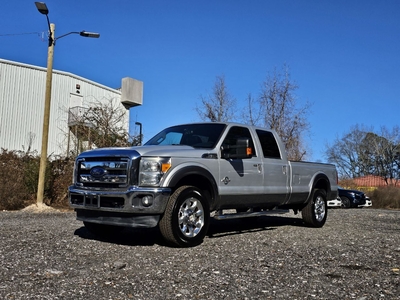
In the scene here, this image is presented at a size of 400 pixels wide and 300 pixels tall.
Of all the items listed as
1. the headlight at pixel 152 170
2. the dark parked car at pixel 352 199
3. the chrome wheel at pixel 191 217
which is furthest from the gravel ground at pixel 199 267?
the dark parked car at pixel 352 199

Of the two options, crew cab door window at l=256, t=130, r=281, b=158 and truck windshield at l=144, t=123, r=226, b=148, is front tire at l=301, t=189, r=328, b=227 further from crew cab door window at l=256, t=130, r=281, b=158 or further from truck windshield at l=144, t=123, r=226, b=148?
truck windshield at l=144, t=123, r=226, b=148

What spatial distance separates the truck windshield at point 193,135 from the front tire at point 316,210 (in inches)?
117

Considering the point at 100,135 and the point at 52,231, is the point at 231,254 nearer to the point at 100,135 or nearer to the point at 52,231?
the point at 52,231

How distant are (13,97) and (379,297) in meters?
29.0

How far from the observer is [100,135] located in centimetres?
1619

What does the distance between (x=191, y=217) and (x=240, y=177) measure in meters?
1.37

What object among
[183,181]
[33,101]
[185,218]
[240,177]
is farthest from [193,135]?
[33,101]

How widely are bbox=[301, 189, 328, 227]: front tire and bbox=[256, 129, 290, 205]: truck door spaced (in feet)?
3.09

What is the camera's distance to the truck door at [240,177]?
21.9 ft

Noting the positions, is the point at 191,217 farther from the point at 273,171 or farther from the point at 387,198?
the point at 387,198

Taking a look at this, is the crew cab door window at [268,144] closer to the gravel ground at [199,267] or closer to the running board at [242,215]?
the running board at [242,215]

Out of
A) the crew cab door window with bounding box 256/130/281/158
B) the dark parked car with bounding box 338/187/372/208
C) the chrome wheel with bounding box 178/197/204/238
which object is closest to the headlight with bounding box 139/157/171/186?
the chrome wheel with bounding box 178/197/204/238

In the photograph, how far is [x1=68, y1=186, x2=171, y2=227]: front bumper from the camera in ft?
18.2

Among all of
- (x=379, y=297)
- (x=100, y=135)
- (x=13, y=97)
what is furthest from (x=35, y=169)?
(x=13, y=97)
